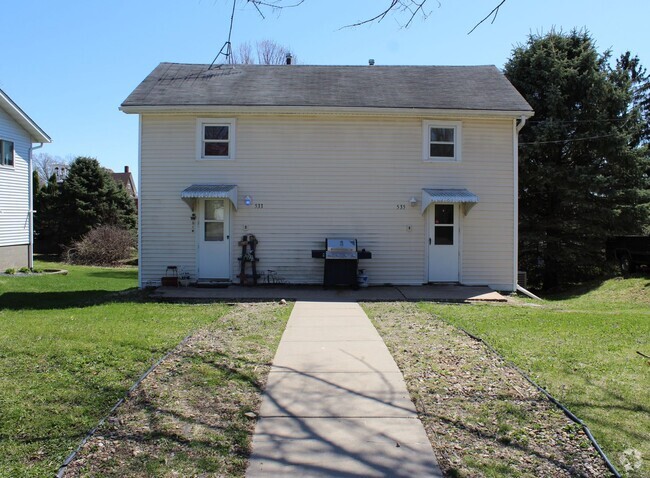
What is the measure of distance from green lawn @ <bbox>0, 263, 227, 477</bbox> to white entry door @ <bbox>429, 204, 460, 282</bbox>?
5657 mm

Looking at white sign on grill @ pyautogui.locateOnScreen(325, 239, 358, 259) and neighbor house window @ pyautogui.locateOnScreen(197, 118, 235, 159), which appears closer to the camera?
white sign on grill @ pyautogui.locateOnScreen(325, 239, 358, 259)

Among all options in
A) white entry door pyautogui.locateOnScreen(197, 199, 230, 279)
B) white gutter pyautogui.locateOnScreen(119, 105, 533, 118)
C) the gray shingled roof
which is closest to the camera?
→ white gutter pyautogui.locateOnScreen(119, 105, 533, 118)

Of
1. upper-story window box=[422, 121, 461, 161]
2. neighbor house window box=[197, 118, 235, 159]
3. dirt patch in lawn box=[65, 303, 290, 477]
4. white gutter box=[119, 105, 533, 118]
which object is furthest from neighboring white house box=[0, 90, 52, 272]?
dirt patch in lawn box=[65, 303, 290, 477]

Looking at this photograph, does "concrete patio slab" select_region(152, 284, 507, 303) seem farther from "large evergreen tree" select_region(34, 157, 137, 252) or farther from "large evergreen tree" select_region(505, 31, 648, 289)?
"large evergreen tree" select_region(34, 157, 137, 252)

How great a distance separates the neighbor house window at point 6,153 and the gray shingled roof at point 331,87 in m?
8.55

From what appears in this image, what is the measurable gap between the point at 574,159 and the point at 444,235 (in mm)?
9848

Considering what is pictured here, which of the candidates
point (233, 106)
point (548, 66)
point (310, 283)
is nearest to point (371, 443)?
point (310, 283)

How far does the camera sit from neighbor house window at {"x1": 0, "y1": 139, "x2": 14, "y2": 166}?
1938 centimetres

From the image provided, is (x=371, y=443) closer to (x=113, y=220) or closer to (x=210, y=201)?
(x=210, y=201)

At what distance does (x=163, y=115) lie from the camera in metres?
12.8

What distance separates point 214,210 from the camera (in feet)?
42.3

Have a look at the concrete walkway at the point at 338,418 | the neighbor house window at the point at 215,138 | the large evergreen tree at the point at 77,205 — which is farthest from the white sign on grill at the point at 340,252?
the large evergreen tree at the point at 77,205

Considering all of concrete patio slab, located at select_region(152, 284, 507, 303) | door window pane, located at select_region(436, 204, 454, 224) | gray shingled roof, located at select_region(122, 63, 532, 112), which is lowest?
concrete patio slab, located at select_region(152, 284, 507, 303)

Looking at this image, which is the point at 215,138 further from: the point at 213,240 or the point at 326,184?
the point at 326,184
